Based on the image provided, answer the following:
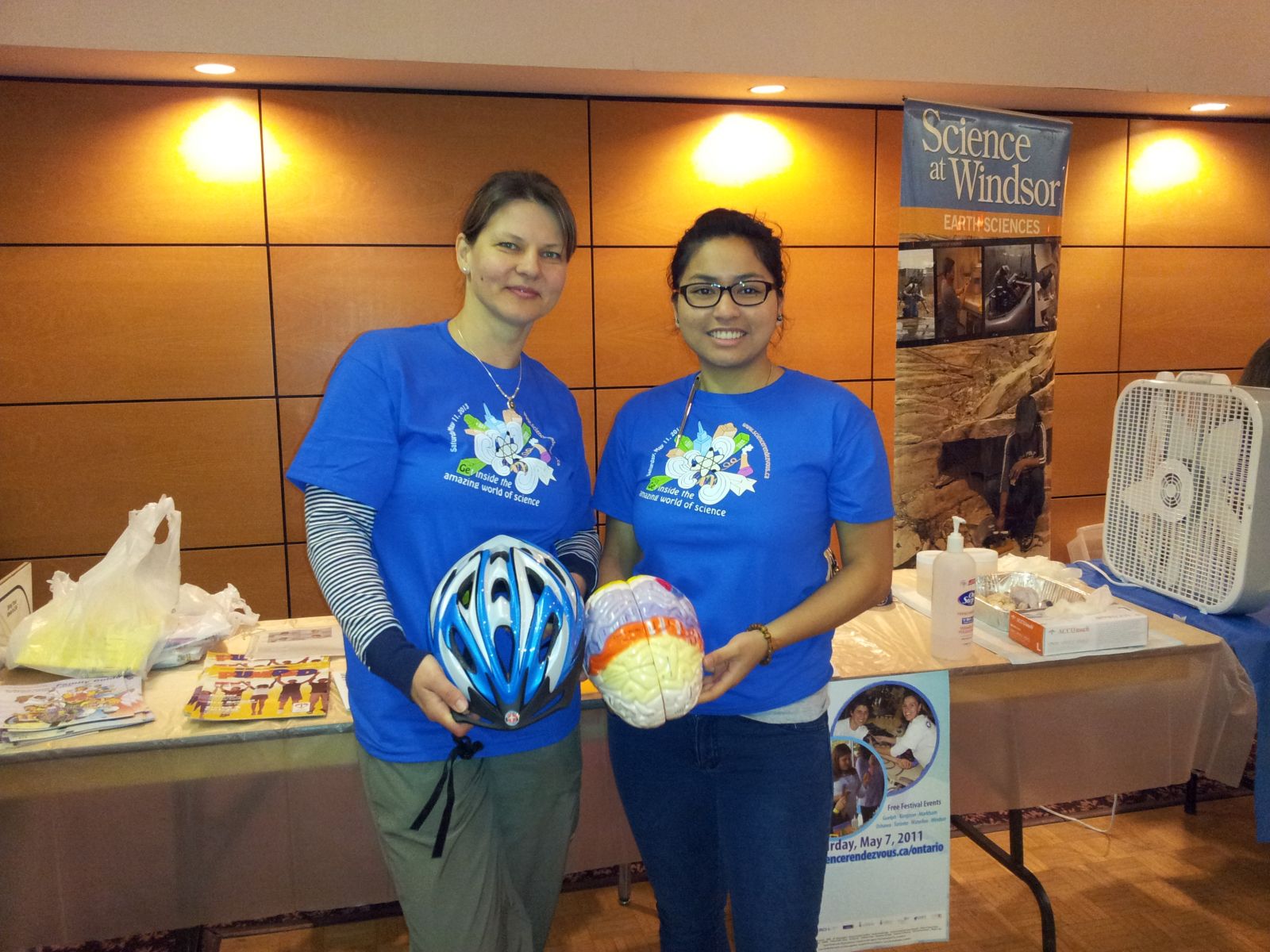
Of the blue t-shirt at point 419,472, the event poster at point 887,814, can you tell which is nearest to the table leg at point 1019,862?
the event poster at point 887,814

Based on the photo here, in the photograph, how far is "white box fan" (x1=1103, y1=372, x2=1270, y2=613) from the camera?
2109mm

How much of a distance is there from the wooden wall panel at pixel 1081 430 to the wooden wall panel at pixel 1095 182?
0.42 meters

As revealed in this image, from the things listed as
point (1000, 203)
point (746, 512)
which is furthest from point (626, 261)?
point (746, 512)

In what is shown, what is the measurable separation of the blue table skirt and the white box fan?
0.03 metres

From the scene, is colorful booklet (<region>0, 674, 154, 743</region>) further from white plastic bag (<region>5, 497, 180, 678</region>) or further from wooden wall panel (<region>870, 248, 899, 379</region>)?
wooden wall panel (<region>870, 248, 899, 379</region>)

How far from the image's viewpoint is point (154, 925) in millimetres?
1761

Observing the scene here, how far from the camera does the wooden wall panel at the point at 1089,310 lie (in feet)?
14.3

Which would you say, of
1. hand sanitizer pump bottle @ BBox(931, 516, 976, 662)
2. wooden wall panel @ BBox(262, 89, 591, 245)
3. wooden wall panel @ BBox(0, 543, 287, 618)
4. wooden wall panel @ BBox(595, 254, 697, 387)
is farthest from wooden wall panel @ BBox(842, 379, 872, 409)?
wooden wall panel @ BBox(0, 543, 287, 618)

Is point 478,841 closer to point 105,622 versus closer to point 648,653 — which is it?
point 648,653

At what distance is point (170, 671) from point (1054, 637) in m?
1.86

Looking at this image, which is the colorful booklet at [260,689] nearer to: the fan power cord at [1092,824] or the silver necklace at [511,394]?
the silver necklace at [511,394]

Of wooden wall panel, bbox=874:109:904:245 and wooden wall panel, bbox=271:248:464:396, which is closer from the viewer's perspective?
wooden wall panel, bbox=271:248:464:396

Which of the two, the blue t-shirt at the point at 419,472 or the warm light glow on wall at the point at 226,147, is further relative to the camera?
the warm light glow on wall at the point at 226,147

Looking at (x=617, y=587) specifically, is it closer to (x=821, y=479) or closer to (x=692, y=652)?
(x=692, y=652)
